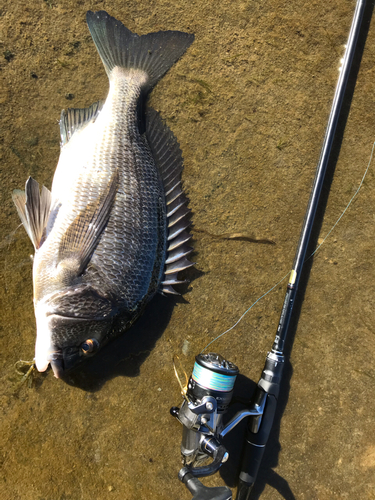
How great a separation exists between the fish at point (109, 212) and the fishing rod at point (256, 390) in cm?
59

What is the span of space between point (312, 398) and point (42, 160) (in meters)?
2.52

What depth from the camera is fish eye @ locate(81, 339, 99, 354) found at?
1849mm

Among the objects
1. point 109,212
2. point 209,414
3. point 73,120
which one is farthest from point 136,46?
point 209,414

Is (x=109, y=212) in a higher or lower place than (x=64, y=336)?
higher

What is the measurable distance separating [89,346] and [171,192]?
111 centimetres

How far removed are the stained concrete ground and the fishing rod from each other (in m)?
0.17

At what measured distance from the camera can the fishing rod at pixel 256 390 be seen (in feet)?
6.04

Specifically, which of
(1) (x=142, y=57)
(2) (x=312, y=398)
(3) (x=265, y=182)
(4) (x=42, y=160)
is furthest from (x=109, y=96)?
(2) (x=312, y=398)

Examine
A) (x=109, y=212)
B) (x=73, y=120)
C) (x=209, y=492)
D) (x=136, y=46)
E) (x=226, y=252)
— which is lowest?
(x=209, y=492)

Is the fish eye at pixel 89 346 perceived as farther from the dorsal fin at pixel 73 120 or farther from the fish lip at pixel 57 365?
the dorsal fin at pixel 73 120

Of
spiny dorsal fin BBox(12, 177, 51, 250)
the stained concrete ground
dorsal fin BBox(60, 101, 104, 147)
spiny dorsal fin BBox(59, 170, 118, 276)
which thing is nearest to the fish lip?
the stained concrete ground

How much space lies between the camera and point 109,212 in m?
1.96

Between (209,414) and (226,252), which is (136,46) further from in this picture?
(209,414)

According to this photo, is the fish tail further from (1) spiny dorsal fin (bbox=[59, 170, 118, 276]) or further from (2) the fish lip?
(2) the fish lip
